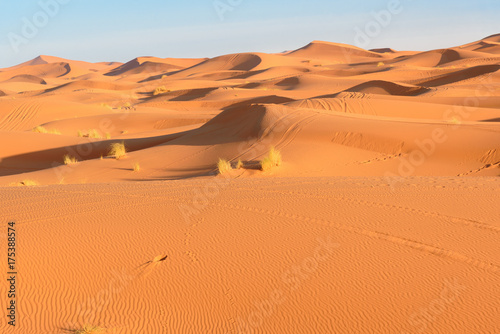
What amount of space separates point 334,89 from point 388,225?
120 feet

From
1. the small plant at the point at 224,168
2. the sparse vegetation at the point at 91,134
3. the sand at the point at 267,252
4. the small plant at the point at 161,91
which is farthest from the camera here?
the small plant at the point at 161,91

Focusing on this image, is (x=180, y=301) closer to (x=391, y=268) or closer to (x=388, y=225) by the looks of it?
(x=391, y=268)

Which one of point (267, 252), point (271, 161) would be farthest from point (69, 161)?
point (267, 252)

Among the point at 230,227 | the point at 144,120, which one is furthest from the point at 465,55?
the point at 230,227

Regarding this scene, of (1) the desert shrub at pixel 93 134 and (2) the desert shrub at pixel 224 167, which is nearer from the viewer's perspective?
(2) the desert shrub at pixel 224 167

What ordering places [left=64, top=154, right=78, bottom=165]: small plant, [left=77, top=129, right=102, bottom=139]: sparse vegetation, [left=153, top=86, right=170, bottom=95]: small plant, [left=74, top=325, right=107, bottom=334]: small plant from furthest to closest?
[left=153, top=86, right=170, bottom=95]: small plant < [left=77, top=129, right=102, bottom=139]: sparse vegetation < [left=64, top=154, right=78, bottom=165]: small plant < [left=74, top=325, right=107, bottom=334]: small plant

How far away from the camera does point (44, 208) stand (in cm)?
719

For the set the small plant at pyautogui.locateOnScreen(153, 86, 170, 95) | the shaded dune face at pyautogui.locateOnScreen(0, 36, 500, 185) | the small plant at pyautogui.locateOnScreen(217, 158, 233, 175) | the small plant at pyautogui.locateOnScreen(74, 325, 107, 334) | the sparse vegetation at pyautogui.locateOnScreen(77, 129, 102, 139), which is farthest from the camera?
the small plant at pyautogui.locateOnScreen(153, 86, 170, 95)

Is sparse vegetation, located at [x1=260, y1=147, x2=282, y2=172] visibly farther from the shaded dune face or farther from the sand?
the shaded dune face

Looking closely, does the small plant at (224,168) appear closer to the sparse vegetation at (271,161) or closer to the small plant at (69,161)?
the sparse vegetation at (271,161)

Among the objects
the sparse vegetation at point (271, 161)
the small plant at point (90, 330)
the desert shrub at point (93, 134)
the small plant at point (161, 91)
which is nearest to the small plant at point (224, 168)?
the sparse vegetation at point (271, 161)

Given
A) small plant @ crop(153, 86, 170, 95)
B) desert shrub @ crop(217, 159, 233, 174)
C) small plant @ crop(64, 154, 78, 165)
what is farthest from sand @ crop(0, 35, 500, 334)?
small plant @ crop(153, 86, 170, 95)

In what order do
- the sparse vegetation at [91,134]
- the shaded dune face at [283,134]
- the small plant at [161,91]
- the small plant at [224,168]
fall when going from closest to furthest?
the small plant at [224,168], the shaded dune face at [283,134], the sparse vegetation at [91,134], the small plant at [161,91]

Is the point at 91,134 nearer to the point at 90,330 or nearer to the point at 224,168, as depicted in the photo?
the point at 224,168
